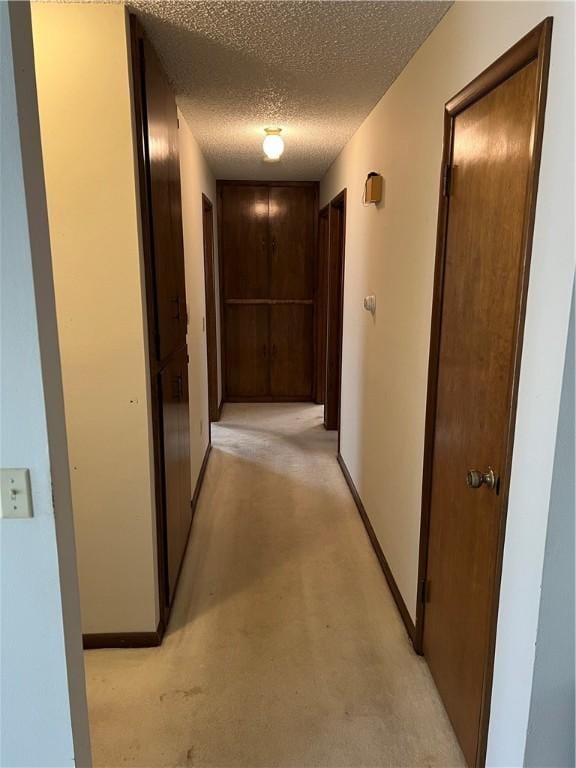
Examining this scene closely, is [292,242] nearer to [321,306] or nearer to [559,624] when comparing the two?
[321,306]

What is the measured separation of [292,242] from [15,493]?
192 inches

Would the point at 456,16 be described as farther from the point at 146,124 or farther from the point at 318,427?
the point at 318,427

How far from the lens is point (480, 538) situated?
1527 mm

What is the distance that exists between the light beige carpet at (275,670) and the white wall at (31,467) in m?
0.68

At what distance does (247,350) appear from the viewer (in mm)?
5777

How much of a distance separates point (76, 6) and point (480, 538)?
207 centimetres

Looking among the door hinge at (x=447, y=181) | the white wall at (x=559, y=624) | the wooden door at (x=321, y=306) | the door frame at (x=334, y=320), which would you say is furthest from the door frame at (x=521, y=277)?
the wooden door at (x=321, y=306)

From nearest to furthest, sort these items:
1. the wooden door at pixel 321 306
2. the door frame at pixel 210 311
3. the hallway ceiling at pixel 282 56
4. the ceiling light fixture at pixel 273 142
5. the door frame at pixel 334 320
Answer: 1. the hallway ceiling at pixel 282 56
2. the ceiling light fixture at pixel 273 142
3. the door frame at pixel 334 320
4. the door frame at pixel 210 311
5. the wooden door at pixel 321 306

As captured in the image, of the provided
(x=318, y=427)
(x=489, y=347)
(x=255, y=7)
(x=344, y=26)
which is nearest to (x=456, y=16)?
(x=344, y=26)

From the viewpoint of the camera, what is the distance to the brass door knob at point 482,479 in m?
1.41

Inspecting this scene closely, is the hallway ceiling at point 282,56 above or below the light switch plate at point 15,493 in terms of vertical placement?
above

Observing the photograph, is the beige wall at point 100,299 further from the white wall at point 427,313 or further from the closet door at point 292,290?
the closet door at point 292,290

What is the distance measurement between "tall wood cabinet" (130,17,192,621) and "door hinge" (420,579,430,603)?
106cm

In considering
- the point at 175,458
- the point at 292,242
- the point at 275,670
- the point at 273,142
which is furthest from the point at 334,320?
the point at 275,670
